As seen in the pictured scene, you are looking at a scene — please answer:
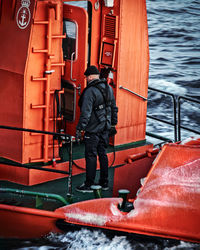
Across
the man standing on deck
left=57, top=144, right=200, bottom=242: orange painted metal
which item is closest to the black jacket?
the man standing on deck

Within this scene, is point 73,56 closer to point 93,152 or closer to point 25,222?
point 93,152

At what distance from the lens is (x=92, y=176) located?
7.30 meters

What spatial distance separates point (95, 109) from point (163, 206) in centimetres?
190

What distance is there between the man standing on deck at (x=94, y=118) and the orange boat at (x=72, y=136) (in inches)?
11.6

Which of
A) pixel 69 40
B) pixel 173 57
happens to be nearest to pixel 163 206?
pixel 69 40

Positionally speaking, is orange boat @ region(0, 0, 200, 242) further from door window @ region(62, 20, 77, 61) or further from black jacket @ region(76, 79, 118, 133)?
black jacket @ region(76, 79, 118, 133)

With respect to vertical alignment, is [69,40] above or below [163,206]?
above

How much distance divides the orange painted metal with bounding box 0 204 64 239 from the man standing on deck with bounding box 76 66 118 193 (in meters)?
1.10

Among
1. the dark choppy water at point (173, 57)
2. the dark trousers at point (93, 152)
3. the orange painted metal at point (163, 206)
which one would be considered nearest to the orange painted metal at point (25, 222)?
the orange painted metal at point (163, 206)

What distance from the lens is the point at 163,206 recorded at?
579cm

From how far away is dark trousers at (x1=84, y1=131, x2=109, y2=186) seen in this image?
23.7 feet

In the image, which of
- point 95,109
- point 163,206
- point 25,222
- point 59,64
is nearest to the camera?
point 163,206

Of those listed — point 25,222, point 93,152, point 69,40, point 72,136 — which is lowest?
point 25,222

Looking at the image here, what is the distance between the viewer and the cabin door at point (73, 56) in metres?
8.11
